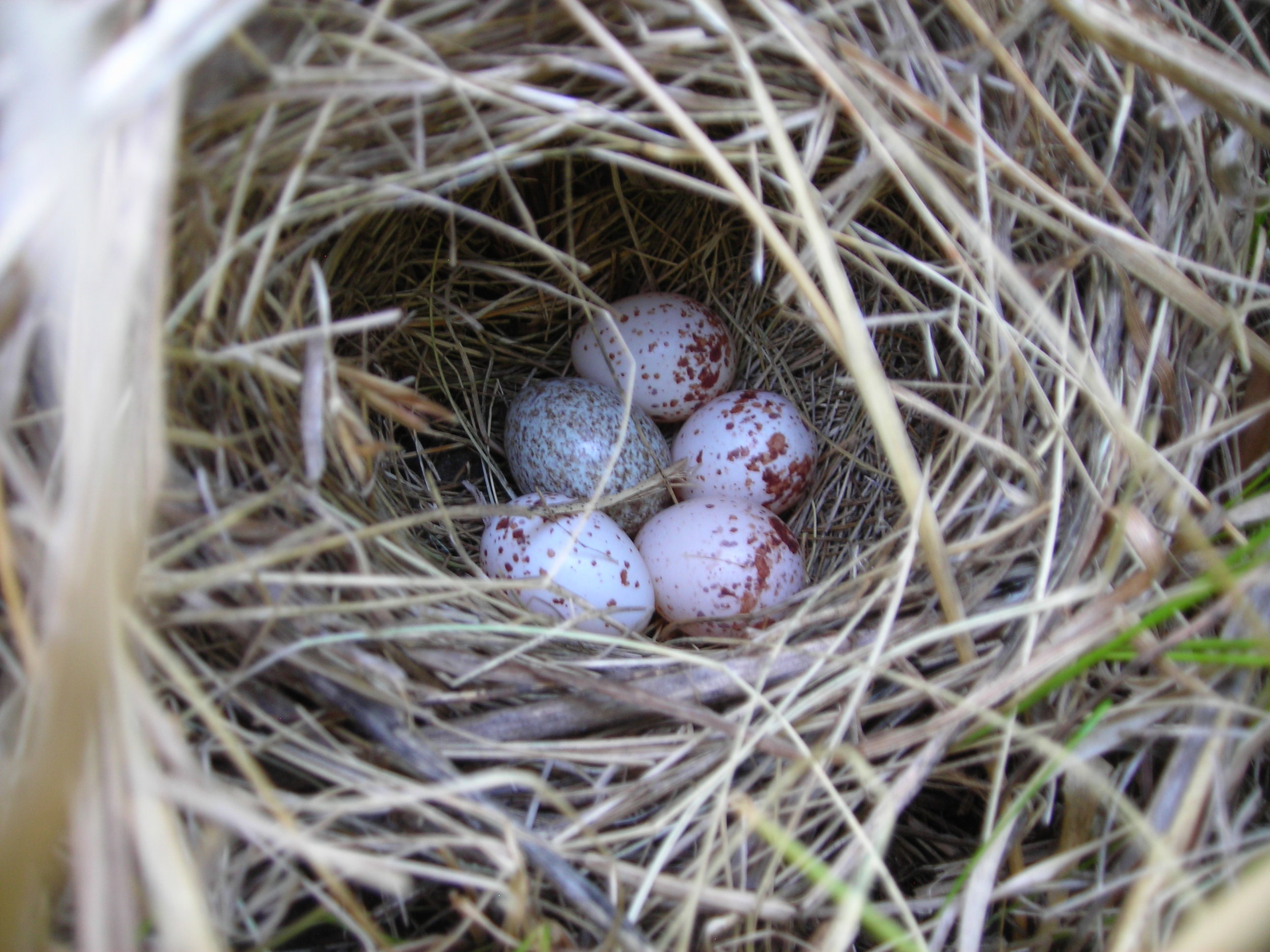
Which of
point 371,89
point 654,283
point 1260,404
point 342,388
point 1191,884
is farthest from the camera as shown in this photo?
point 654,283

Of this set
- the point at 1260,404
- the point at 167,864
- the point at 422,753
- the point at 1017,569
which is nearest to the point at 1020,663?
the point at 1017,569

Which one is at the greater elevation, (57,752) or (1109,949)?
(57,752)

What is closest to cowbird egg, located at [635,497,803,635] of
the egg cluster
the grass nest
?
the egg cluster

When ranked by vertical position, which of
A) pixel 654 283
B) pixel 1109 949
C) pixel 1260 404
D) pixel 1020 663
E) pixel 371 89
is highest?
pixel 371 89

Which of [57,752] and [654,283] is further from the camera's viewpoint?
[654,283]

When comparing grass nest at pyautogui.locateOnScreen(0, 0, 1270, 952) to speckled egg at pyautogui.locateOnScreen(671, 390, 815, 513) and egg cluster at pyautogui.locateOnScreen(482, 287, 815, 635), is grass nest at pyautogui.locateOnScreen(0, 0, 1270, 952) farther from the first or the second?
speckled egg at pyautogui.locateOnScreen(671, 390, 815, 513)

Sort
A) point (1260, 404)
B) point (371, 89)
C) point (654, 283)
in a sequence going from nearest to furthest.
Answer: point (371, 89) < point (1260, 404) < point (654, 283)

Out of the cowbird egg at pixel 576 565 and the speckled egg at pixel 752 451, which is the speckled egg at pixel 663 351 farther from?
the cowbird egg at pixel 576 565

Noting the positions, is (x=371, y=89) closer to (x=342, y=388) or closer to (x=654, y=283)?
(x=342, y=388)

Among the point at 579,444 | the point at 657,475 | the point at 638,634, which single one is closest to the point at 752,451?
the point at 657,475
